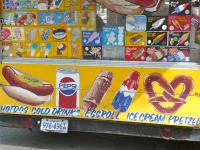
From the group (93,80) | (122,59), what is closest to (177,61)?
(122,59)

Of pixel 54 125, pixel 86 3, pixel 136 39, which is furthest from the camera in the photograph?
pixel 54 125

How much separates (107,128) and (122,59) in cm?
91

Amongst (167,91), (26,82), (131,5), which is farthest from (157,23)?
(26,82)

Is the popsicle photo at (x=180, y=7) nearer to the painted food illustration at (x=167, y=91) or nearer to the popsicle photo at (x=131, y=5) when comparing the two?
the popsicle photo at (x=131, y=5)

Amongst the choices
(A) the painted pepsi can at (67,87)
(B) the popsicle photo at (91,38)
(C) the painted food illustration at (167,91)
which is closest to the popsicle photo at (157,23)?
(C) the painted food illustration at (167,91)

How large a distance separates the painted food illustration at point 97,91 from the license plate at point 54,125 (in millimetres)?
397

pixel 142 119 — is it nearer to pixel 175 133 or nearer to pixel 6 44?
pixel 175 133

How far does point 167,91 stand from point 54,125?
160cm

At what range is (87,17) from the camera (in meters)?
5.06

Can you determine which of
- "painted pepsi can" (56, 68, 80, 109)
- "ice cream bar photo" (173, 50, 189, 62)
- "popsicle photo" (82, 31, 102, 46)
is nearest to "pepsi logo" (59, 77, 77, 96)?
"painted pepsi can" (56, 68, 80, 109)

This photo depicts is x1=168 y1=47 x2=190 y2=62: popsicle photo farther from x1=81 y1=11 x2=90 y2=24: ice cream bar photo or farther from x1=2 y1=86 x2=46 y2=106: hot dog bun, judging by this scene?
x1=2 y1=86 x2=46 y2=106: hot dog bun

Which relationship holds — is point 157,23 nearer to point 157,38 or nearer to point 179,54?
point 157,38

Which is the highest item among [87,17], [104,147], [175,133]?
[87,17]

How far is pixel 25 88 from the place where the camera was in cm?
535
